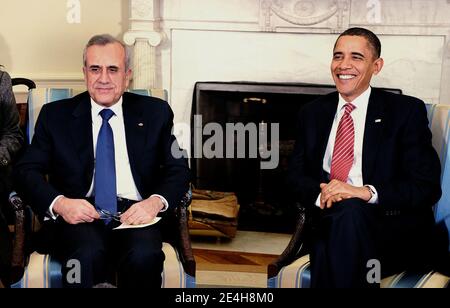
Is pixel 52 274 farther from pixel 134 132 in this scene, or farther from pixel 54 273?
pixel 134 132

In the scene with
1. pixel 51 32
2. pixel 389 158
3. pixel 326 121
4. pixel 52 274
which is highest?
pixel 51 32

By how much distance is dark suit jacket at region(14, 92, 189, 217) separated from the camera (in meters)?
2.24

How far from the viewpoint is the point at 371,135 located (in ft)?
7.52

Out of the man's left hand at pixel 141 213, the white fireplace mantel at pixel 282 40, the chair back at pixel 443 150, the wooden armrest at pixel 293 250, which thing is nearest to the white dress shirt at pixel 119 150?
the man's left hand at pixel 141 213

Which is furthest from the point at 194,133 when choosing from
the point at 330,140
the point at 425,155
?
the point at 425,155

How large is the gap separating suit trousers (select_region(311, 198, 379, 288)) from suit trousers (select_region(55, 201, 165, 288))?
0.49m

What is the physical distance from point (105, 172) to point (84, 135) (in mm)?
156

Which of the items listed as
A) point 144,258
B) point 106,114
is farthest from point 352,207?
Answer: point 106,114

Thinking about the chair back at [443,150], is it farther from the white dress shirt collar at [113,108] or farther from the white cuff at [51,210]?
the white cuff at [51,210]

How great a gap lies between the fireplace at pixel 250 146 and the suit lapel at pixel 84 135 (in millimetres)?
1557

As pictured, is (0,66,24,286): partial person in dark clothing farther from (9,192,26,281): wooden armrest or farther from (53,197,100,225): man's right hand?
(53,197,100,225): man's right hand

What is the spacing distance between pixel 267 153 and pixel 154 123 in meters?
1.61

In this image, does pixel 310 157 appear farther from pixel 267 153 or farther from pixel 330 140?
pixel 267 153

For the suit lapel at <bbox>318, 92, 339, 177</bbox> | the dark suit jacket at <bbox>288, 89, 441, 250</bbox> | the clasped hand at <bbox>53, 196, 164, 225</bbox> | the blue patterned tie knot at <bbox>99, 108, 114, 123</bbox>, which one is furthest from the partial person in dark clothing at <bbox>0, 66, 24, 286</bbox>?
the suit lapel at <bbox>318, 92, 339, 177</bbox>
